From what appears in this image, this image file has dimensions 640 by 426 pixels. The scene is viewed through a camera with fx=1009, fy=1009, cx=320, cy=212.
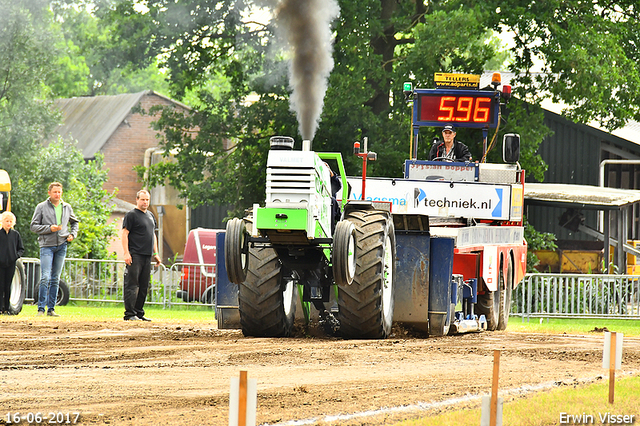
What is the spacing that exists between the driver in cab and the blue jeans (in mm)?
6009

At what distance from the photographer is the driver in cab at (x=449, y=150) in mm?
15820

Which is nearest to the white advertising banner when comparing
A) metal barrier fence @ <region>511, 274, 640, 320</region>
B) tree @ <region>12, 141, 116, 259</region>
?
metal barrier fence @ <region>511, 274, 640, 320</region>

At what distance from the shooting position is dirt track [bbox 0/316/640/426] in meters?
6.52

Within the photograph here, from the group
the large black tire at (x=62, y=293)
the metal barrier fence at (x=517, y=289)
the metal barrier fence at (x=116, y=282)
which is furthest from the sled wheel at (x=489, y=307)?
the large black tire at (x=62, y=293)

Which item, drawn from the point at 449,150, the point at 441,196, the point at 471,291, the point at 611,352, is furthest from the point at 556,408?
the point at 449,150

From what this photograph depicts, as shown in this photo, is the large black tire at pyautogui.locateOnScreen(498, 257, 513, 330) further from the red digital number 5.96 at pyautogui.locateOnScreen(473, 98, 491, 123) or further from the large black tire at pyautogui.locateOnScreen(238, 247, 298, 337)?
the large black tire at pyautogui.locateOnScreen(238, 247, 298, 337)

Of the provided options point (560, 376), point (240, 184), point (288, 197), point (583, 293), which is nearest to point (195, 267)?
point (240, 184)

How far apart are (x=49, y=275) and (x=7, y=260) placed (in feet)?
3.33

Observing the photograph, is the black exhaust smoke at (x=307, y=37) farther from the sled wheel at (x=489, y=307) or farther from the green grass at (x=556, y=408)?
the green grass at (x=556, y=408)

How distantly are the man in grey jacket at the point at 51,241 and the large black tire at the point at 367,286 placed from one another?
19.8 ft

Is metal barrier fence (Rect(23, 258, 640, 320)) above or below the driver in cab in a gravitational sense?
below

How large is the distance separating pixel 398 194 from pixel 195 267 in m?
9.29

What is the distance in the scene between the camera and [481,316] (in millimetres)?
14438

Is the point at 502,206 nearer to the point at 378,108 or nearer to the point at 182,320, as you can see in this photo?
the point at 182,320
